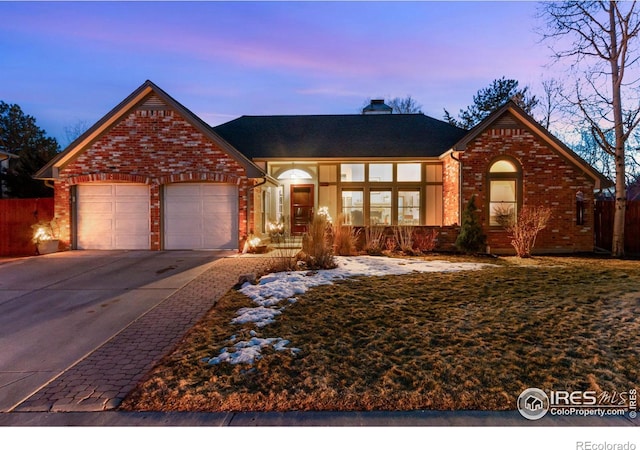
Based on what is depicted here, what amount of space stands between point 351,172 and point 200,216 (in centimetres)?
686

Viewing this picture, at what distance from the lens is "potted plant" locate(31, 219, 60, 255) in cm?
1282

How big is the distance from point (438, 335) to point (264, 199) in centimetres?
1165

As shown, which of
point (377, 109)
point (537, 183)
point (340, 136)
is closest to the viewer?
point (537, 183)

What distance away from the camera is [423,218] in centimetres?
1697

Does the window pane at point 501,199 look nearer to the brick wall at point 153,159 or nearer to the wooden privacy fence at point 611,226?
the wooden privacy fence at point 611,226

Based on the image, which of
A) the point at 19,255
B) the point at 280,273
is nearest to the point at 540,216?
the point at 280,273

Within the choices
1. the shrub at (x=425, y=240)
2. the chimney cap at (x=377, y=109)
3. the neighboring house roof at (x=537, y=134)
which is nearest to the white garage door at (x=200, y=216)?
the shrub at (x=425, y=240)

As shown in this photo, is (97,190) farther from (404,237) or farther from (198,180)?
(404,237)

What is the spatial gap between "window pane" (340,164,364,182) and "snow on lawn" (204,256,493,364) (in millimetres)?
6365

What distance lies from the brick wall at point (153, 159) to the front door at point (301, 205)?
439cm

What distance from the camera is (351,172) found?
17297 millimetres

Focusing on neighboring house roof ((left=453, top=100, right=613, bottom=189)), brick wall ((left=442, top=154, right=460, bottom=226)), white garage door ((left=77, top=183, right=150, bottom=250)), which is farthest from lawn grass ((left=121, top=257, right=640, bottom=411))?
white garage door ((left=77, top=183, right=150, bottom=250))

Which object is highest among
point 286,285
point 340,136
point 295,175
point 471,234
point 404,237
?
point 340,136

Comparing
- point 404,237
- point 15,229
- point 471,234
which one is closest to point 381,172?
point 404,237
